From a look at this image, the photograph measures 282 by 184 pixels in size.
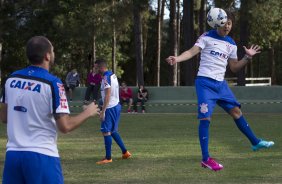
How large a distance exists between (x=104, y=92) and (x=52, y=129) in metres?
7.30

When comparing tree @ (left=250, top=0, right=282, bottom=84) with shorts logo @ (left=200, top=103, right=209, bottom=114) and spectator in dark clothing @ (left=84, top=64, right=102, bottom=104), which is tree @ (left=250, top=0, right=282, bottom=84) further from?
shorts logo @ (left=200, top=103, right=209, bottom=114)

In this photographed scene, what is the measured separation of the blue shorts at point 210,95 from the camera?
10008 millimetres

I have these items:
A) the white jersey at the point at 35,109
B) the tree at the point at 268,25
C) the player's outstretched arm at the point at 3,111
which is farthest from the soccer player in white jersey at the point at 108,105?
the tree at the point at 268,25

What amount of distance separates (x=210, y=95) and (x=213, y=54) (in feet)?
2.21

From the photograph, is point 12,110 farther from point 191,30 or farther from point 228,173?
point 191,30

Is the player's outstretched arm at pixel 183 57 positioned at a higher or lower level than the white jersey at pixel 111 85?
higher

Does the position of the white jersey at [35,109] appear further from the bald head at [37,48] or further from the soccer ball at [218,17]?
the soccer ball at [218,17]

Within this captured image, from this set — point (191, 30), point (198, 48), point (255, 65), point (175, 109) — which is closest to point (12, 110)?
point (198, 48)

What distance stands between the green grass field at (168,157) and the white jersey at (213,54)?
1.73m

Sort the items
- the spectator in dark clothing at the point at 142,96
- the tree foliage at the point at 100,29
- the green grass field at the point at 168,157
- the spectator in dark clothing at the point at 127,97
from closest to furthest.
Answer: the green grass field at the point at 168,157, the spectator in dark clothing at the point at 142,96, the spectator in dark clothing at the point at 127,97, the tree foliage at the point at 100,29

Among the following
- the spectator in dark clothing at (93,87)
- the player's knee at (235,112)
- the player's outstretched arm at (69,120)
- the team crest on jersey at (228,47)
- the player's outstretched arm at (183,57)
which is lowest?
the spectator in dark clothing at (93,87)

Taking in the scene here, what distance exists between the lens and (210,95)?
10062mm

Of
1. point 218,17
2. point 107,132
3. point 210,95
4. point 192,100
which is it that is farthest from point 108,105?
point 192,100

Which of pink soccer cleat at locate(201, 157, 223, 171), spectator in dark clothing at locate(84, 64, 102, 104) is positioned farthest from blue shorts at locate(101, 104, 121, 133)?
spectator in dark clothing at locate(84, 64, 102, 104)
